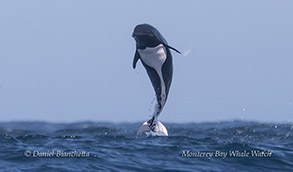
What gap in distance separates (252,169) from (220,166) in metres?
1.12

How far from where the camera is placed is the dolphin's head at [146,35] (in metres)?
15.6

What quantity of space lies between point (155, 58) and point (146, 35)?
139cm

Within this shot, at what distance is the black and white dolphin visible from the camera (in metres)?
15.7

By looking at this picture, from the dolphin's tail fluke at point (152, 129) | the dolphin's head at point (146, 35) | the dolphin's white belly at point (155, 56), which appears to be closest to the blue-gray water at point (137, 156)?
the dolphin's tail fluke at point (152, 129)

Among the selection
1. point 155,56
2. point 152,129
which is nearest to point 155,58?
point 155,56

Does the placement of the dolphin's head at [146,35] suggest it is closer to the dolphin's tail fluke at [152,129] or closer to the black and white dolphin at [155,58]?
the black and white dolphin at [155,58]

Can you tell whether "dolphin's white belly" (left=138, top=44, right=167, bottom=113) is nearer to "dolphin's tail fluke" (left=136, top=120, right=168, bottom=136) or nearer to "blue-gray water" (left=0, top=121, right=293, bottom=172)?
"dolphin's tail fluke" (left=136, top=120, right=168, bottom=136)

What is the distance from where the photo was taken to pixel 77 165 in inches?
544

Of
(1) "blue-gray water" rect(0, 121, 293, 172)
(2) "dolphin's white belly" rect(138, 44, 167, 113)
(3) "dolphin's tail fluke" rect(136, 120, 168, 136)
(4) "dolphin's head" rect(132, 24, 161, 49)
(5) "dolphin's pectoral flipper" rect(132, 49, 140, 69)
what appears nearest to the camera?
(1) "blue-gray water" rect(0, 121, 293, 172)

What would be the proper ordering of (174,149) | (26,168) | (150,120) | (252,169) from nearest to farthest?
(26,168)
(252,169)
(174,149)
(150,120)

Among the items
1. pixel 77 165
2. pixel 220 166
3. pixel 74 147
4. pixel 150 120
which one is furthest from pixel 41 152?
Result: pixel 220 166

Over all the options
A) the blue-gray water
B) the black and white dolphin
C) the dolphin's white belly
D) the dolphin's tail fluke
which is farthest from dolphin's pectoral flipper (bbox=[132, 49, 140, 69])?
the blue-gray water

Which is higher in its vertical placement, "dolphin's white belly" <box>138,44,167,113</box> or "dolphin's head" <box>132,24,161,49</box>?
"dolphin's head" <box>132,24,161,49</box>

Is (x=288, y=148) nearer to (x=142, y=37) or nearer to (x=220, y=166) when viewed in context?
(x=220, y=166)
